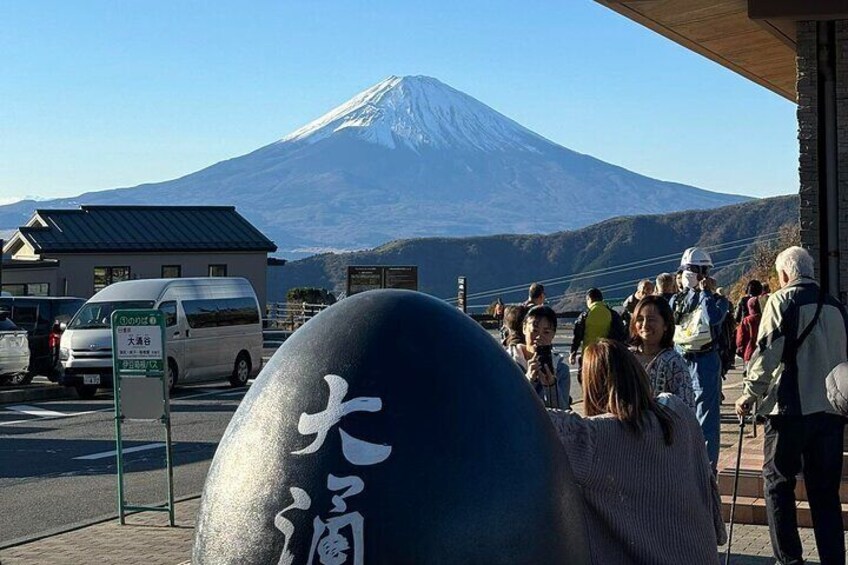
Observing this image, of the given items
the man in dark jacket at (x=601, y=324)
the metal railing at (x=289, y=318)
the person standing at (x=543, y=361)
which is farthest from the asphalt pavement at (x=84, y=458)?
the metal railing at (x=289, y=318)

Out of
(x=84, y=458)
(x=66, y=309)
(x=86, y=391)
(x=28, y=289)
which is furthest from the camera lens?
(x=28, y=289)

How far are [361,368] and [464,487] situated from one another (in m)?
0.48

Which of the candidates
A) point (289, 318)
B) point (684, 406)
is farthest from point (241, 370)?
point (289, 318)

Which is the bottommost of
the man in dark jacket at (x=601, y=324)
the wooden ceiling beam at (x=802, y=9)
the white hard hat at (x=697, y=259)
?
the man in dark jacket at (x=601, y=324)

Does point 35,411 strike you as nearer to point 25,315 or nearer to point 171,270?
point 25,315

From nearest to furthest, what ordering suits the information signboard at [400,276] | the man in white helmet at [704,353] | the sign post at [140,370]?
1. the man in white helmet at [704,353]
2. the sign post at [140,370]
3. the information signboard at [400,276]

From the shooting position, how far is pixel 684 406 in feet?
17.0

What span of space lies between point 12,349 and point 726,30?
14561 millimetres

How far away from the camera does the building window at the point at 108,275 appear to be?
51500mm

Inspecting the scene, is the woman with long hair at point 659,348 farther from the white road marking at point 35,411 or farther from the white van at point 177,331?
the white van at point 177,331

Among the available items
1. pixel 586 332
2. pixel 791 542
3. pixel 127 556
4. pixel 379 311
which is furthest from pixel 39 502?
pixel 379 311

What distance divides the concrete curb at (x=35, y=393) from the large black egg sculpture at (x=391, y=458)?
19.3 metres

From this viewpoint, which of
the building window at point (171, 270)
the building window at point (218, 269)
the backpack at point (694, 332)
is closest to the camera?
the backpack at point (694, 332)

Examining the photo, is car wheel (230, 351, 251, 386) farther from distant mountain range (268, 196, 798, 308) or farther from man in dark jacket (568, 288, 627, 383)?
distant mountain range (268, 196, 798, 308)
